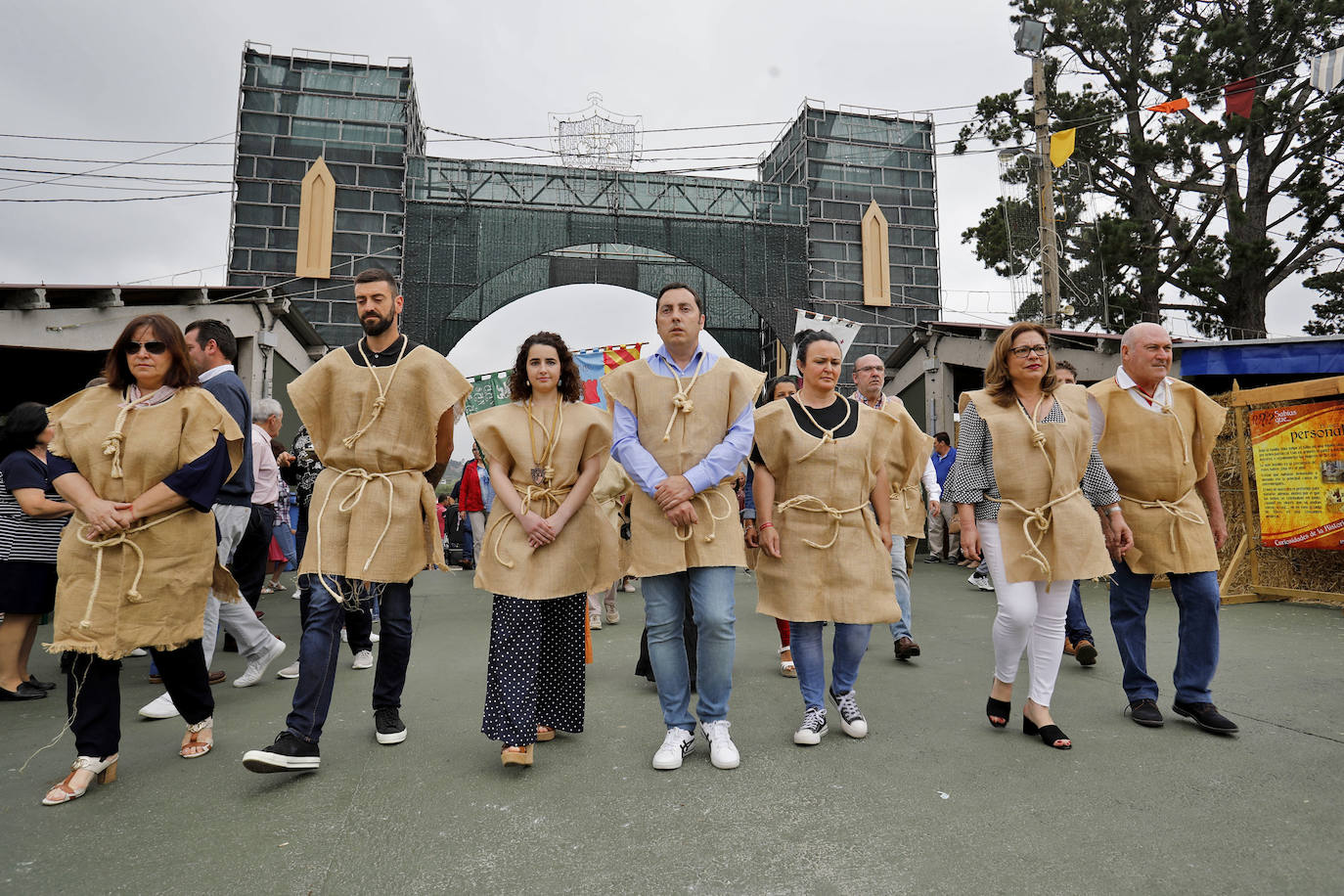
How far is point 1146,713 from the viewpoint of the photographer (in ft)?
11.1

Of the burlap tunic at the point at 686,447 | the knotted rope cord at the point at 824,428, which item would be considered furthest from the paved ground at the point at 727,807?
the knotted rope cord at the point at 824,428

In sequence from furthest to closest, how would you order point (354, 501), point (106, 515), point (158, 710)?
point (158, 710) < point (354, 501) < point (106, 515)

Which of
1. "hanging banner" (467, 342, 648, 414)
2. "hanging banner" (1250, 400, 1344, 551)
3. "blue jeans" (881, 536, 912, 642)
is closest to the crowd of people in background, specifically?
"blue jeans" (881, 536, 912, 642)

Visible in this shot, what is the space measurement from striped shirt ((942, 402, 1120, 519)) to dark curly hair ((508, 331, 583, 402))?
5.42 feet

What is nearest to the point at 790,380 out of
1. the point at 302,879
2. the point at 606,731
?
the point at 606,731

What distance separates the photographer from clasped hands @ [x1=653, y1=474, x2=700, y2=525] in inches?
117

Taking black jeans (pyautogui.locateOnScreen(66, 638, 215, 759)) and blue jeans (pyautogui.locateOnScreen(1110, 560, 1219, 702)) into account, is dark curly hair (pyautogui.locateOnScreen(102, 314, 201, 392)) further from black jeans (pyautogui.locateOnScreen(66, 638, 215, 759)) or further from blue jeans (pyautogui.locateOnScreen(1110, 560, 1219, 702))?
blue jeans (pyautogui.locateOnScreen(1110, 560, 1219, 702))

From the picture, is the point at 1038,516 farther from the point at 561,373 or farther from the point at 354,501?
the point at 354,501

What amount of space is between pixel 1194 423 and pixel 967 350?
9.34 m

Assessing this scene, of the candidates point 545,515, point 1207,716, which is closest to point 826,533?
point 545,515

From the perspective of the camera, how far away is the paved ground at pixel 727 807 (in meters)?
2.09

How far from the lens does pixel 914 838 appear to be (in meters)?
2.29

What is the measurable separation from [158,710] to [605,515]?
2.37 metres

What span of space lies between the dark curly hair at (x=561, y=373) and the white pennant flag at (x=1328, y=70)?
9984 mm
